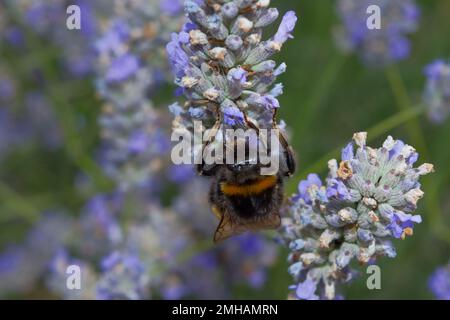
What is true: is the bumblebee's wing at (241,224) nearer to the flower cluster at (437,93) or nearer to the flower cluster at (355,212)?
the flower cluster at (355,212)

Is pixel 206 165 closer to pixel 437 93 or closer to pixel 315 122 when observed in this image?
pixel 437 93

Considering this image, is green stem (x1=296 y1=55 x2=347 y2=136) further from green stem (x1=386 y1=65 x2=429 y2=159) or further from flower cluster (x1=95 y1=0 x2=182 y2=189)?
flower cluster (x1=95 y1=0 x2=182 y2=189)

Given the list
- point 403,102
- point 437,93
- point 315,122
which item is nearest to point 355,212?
point 437,93

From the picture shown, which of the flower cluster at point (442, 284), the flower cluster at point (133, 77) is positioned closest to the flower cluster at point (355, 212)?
the flower cluster at point (442, 284)

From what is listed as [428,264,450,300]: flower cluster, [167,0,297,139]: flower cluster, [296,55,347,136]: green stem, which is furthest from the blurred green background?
[167,0,297,139]: flower cluster

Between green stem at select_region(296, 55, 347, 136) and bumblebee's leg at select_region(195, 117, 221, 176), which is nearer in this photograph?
bumblebee's leg at select_region(195, 117, 221, 176)

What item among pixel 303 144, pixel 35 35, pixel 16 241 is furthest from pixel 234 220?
pixel 16 241
